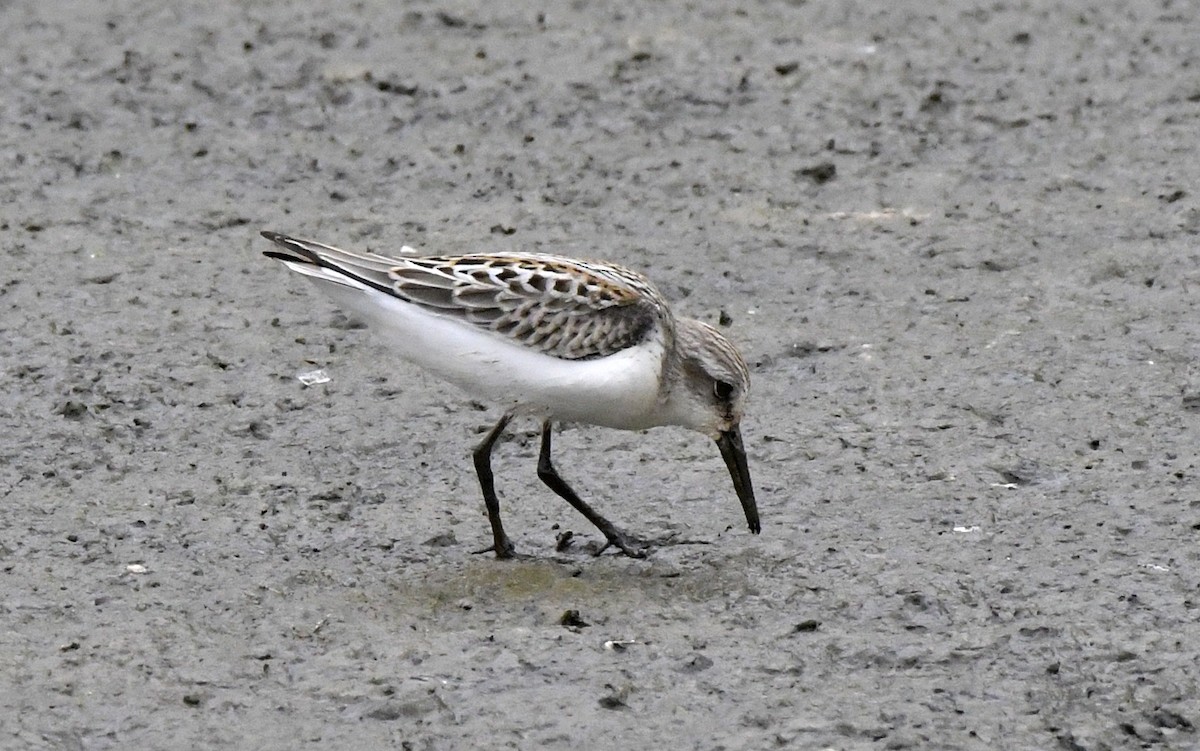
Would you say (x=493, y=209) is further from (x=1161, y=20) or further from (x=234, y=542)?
(x=1161, y=20)

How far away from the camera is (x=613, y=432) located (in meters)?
8.04

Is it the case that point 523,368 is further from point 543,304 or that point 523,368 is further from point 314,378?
point 314,378

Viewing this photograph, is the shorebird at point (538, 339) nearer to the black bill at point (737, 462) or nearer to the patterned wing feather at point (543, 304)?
the patterned wing feather at point (543, 304)

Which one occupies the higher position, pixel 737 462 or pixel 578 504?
pixel 737 462

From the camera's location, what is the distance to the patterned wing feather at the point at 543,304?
22.2 feet

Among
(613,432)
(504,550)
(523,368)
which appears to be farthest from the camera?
(613,432)

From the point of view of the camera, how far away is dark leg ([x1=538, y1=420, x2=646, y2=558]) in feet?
22.7

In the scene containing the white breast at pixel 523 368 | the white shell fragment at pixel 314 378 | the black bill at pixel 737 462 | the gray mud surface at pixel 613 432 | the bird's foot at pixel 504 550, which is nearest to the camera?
the gray mud surface at pixel 613 432

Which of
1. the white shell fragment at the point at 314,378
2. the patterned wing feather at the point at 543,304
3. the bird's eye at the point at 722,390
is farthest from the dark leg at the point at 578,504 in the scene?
the white shell fragment at the point at 314,378

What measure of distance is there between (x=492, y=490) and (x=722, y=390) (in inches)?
36.3

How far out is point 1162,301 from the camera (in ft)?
29.5

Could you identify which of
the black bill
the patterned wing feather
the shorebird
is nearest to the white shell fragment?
the shorebird

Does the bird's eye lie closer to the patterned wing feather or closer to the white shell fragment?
the patterned wing feather

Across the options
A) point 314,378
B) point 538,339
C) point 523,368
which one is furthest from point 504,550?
point 314,378
